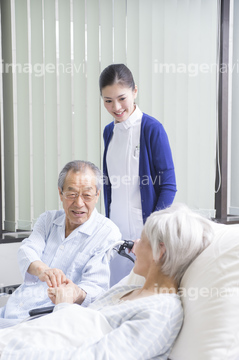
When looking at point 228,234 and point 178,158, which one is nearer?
point 228,234

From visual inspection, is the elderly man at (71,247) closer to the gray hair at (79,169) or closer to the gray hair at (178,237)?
the gray hair at (79,169)

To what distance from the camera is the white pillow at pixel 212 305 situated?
120 cm

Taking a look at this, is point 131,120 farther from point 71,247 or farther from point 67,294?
point 67,294

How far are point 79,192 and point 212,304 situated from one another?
3.03 feet

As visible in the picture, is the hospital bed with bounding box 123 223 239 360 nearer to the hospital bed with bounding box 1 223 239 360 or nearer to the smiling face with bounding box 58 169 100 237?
the hospital bed with bounding box 1 223 239 360

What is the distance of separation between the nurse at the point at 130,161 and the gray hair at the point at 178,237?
2.54ft

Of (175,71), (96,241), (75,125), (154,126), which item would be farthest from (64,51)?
(96,241)

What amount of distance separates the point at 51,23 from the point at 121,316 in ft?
7.36

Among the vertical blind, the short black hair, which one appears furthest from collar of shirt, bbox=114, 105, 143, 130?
the vertical blind

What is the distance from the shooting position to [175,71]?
3.19m

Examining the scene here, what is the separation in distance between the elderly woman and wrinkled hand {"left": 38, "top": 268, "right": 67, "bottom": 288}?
306 millimetres

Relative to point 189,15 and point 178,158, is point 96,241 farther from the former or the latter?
point 189,15

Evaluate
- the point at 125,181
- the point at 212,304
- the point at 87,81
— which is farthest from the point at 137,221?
the point at 87,81

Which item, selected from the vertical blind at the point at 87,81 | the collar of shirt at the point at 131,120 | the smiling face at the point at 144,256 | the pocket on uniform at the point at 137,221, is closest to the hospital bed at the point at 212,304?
the smiling face at the point at 144,256
